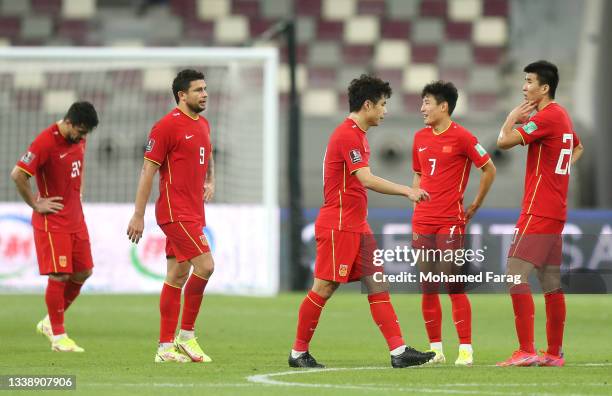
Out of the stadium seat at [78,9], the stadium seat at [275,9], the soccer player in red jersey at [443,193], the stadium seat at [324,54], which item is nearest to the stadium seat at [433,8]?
the stadium seat at [324,54]

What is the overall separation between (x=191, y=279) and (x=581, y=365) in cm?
239

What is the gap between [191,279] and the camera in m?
8.05

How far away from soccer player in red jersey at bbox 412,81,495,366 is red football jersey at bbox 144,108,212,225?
1.36 meters

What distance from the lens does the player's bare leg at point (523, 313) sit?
7.50 metres

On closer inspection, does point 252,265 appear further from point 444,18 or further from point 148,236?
point 444,18

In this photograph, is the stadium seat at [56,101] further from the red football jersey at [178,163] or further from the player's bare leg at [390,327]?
the player's bare leg at [390,327]

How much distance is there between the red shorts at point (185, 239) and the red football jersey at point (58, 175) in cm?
153

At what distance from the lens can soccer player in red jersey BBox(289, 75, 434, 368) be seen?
737cm

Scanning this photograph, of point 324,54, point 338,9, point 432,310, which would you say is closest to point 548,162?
point 432,310

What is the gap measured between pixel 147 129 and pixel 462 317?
10.7 metres

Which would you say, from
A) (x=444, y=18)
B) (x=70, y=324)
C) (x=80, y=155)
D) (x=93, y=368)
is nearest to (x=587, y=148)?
(x=444, y=18)

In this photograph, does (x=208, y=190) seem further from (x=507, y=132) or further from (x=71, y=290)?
(x=507, y=132)

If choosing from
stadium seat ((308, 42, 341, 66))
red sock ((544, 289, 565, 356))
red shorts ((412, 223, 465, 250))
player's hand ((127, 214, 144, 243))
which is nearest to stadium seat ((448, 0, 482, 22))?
stadium seat ((308, 42, 341, 66))

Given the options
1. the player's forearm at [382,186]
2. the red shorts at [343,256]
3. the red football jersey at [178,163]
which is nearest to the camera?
the player's forearm at [382,186]
